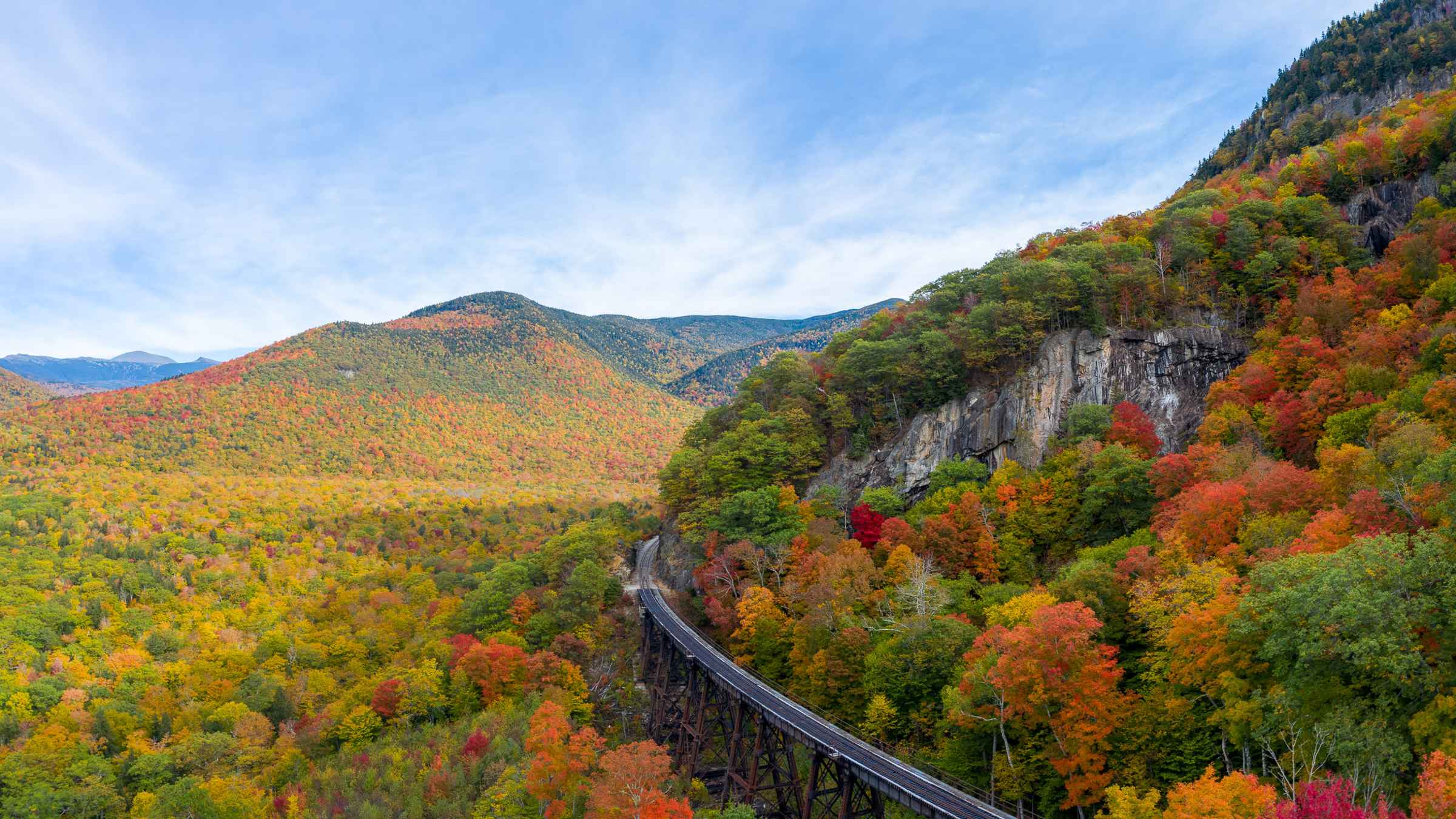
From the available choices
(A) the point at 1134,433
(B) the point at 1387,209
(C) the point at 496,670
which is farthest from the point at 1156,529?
(C) the point at 496,670

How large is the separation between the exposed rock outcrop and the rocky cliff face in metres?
13.2

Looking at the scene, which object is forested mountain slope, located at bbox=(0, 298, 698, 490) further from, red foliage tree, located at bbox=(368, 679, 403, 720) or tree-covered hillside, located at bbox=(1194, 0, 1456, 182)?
tree-covered hillside, located at bbox=(1194, 0, 1456, 182)

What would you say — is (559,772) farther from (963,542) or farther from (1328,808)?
(1328,808)

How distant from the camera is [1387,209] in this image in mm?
51312

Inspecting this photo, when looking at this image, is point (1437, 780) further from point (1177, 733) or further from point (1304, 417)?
point (1304, 417)

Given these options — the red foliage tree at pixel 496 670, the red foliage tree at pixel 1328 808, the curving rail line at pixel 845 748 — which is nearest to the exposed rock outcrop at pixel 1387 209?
the red foliage tree at pixel 1328 808

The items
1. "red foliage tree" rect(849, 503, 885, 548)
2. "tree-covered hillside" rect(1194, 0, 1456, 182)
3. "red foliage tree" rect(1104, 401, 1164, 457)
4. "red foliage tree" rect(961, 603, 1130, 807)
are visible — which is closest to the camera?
"red foliage tree" rect(961, 603, 1130, 807)

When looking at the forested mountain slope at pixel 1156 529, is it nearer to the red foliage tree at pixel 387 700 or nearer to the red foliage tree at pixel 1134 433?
the red foliage tree at pixel 1134 433

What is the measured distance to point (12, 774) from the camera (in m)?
58.9

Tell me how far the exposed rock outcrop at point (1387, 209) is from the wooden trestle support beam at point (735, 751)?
5536cm

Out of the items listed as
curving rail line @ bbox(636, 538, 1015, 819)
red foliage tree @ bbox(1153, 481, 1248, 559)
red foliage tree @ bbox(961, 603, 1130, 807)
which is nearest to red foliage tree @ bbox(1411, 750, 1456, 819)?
red foliage tree @ bbox(961, 603, 1130, 807)

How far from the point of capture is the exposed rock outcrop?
50.0 meters

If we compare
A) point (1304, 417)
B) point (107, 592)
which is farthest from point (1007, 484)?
point (107, 592)

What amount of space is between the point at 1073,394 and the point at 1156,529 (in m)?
17.4
